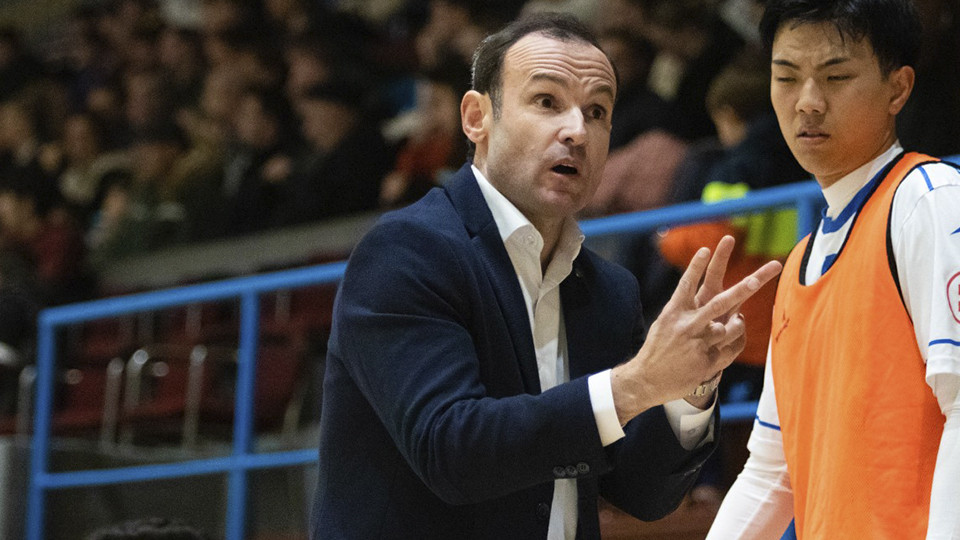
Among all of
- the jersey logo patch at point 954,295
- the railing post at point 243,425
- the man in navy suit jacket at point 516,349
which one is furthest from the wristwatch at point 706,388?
the railing post at point 243,425

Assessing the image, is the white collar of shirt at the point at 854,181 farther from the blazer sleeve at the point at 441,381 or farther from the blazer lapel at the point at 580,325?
the blazer sleeve at the point at 441,381

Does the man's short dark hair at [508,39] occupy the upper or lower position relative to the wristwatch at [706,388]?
upper

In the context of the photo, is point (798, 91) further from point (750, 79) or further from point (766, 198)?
point (750, 79)

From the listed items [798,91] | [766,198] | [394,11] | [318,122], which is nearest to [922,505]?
[798,91]

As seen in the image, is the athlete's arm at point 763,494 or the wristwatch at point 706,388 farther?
the athlete's arm at point 763,494

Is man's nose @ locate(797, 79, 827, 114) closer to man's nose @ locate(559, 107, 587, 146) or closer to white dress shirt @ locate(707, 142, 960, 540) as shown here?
white dress shirt @ locate(707, 142, 960, 540)

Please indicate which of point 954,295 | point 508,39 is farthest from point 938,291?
point 508,39

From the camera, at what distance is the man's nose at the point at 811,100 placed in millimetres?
2090

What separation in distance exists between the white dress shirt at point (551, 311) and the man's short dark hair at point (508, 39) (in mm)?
167

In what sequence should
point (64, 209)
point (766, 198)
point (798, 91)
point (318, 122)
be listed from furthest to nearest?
1. point (64, 209)
2. point (318, 122)
3. point (766, 198)
4. point (798, 91)

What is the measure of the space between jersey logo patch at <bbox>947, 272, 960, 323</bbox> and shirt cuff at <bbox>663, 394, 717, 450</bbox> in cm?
40

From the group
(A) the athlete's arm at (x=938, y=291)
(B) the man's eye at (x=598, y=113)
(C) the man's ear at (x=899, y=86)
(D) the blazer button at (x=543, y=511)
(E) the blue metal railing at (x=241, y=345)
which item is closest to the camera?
A: (A) the athlete's arm at (x=938, y=291)

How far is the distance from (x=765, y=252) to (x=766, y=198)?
0.15 m

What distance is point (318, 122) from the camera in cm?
741
